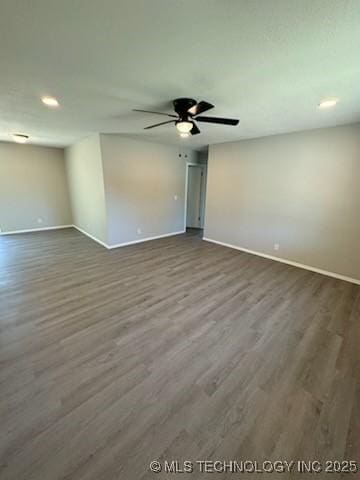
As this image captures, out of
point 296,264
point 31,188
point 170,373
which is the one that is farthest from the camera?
point 31,188

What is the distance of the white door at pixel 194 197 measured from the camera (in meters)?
6.52

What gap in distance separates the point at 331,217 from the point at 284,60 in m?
2.80

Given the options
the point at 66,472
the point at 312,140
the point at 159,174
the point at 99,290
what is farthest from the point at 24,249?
the point at 312,140

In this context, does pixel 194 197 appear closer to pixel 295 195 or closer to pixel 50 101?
pixel 295 195

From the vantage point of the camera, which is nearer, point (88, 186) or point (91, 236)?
point (88, 186)

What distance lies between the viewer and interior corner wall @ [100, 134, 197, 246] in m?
4.48

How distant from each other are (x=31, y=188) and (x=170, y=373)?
259 inches

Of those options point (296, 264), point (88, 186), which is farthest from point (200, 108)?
point (88, 186)

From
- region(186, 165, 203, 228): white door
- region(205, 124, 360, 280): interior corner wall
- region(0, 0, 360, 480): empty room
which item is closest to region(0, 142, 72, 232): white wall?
region(0, 0, 360, 480): empty room

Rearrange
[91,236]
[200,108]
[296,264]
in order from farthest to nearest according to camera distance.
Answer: [91,236] < [296,264] < [200,108]

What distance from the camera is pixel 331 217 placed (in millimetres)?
3506

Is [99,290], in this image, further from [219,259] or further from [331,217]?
[331,217]

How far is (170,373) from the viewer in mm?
1720

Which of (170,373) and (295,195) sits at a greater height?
(295,195)
